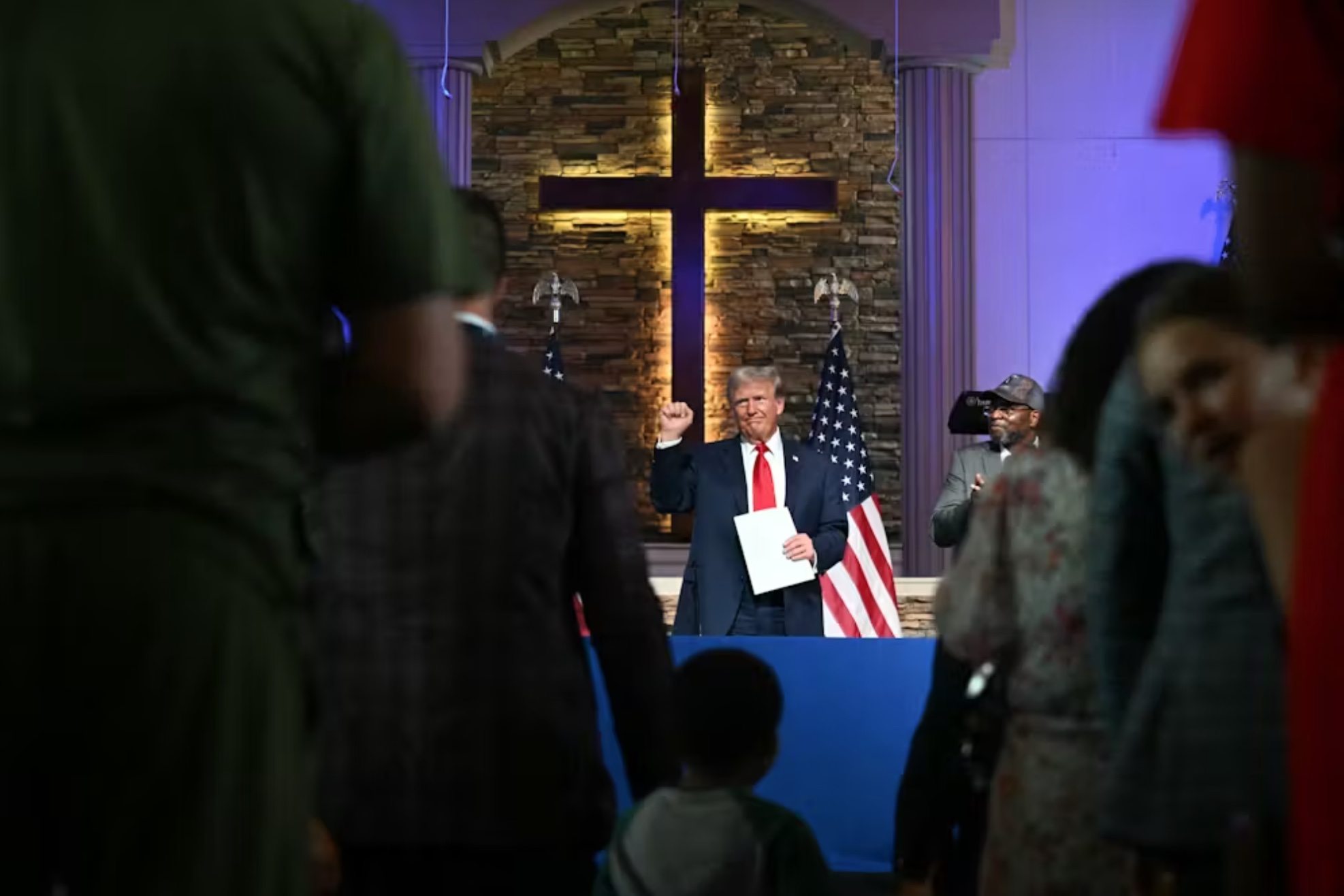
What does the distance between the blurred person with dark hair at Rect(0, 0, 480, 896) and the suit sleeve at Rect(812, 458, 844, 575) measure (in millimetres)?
5489

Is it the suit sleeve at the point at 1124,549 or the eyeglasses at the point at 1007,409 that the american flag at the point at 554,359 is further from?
the suit sleeve at the point at 1124,549

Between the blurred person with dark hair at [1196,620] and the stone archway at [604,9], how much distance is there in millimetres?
8101

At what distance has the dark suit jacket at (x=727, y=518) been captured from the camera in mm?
6715

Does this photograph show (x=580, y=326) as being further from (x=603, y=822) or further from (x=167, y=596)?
(x=167, y=596)

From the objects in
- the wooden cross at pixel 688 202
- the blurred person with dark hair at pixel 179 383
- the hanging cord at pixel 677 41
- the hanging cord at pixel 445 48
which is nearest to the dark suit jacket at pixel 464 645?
the blurred person with dark hair at pixel 179 383

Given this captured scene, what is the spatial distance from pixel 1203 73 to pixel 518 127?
9.80 metres

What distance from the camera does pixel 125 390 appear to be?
1.20 m

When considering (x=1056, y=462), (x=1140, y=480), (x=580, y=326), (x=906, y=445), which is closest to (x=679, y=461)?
(x=906, y=445)

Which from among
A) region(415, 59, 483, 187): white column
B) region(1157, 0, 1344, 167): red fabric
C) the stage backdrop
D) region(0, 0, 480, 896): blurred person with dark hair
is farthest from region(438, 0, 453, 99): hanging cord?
region(1157, 0, 1344, 167): red fabric

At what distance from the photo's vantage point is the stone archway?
9.73 metres

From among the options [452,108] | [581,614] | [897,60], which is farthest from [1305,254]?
[897,60]

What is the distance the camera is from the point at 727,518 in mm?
6816

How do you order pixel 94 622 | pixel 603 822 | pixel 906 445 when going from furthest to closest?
pixel 906 445
pixel 603 822
pixel 94 622

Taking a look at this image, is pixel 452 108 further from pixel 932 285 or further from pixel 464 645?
pixel 464 645
